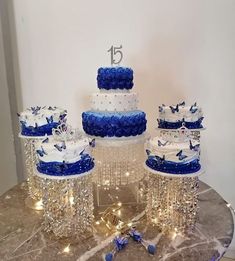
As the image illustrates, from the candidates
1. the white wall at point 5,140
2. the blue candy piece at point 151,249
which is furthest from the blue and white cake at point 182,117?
the white wall at point 5,140

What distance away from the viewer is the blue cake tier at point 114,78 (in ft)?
3.26

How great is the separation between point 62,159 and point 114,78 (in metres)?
0.38

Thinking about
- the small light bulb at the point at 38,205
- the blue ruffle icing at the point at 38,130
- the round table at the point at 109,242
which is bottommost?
the small light bulb at the point at 38,205

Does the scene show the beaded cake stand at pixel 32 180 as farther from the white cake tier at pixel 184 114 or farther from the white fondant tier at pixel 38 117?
the white cake tier at pixel 184 114

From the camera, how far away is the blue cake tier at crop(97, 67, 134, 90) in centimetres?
99

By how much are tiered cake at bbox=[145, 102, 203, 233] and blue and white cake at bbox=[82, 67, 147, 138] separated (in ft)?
0.45

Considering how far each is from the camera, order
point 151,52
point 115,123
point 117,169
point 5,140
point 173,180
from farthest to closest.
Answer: point 5,140 < point 151,52 < point 117,169 < point 115,123 < point 173,180

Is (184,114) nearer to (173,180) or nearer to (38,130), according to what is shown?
(173,180)

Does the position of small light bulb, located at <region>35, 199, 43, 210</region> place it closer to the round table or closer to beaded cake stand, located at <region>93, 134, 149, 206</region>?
the round table

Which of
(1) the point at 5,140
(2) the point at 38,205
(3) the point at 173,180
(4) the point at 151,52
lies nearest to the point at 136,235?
(3) the point at 173,180

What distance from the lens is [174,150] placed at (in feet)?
2.53

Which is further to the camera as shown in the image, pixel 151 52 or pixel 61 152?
pixel 151 52

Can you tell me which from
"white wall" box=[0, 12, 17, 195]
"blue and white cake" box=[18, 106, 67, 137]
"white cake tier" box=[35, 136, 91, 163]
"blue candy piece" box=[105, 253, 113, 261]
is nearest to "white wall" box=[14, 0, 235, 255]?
"white wall" box=[0, 12, 17, 195]


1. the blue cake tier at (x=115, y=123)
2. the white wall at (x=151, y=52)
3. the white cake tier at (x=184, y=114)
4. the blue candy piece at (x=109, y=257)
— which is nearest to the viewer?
the blue candy piece at (x=109, y=257)
